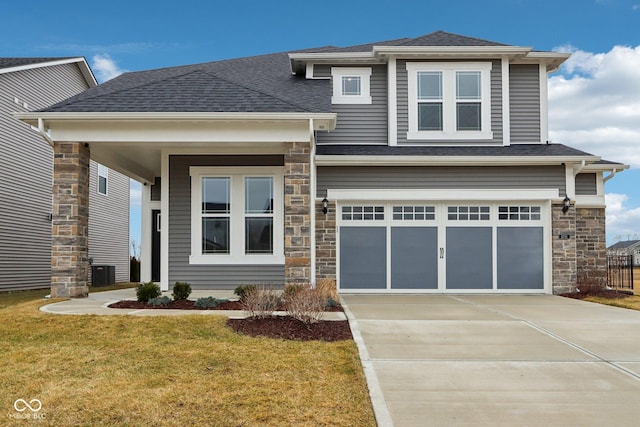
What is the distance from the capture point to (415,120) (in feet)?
45.2

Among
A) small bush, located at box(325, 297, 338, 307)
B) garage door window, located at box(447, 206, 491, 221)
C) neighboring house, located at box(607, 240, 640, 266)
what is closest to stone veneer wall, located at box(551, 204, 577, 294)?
garage door window, located at box(447, 206, 491, 221)

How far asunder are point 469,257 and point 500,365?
24.1 feet

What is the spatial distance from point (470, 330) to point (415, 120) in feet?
24.3

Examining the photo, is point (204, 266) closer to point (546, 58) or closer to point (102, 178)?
point (546, 58)

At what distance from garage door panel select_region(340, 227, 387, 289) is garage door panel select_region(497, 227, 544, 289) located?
2855 mm

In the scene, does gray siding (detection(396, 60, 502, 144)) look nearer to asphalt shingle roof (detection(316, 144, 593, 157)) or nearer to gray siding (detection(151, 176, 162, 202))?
asphalt shingle roof (detection(316, 144, 593, 157))

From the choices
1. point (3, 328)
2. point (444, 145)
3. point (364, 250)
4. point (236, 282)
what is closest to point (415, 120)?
point (444, 145)

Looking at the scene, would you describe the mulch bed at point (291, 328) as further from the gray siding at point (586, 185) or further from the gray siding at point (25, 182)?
the gray siding at point (25, 182)

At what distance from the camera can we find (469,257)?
1292 centimetres

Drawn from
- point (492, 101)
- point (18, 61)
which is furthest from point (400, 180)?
point (18, 61)

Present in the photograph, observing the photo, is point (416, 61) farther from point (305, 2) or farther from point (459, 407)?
point (459, 407)

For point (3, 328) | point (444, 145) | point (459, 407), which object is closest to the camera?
point (459, 407)

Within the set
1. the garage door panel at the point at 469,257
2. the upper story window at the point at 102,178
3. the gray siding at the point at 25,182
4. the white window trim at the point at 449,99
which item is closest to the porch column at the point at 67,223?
the gray siding at the point at 25,182

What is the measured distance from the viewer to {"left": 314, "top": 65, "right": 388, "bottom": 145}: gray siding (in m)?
14.0
